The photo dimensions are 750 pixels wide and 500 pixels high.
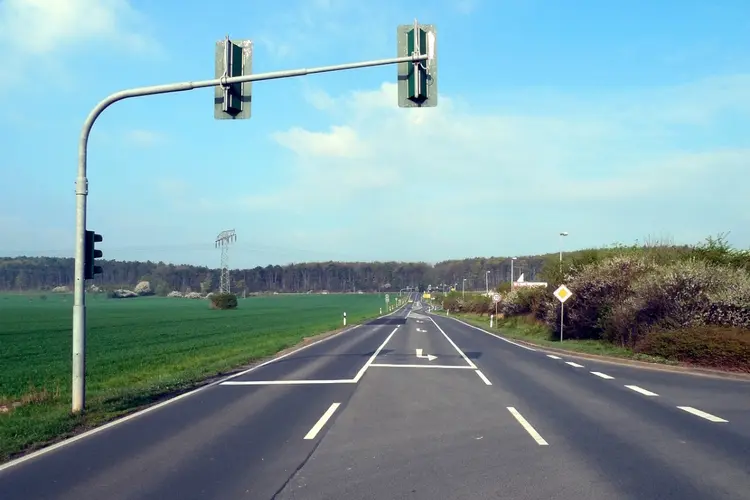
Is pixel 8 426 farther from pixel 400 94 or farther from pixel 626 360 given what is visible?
pixel 626 360

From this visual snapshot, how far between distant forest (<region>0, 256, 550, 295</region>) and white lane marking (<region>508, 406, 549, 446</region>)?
94419 mm

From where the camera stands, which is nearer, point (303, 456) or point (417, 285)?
point (303, 456)

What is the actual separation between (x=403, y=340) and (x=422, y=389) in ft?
63.5

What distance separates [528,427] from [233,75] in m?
7.15

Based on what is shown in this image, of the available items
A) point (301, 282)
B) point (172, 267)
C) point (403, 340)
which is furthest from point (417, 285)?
point (403, 340)

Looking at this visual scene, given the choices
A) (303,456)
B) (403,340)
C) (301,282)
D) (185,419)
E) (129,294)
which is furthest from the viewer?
(301,282)

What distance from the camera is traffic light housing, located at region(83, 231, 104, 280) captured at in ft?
39.4

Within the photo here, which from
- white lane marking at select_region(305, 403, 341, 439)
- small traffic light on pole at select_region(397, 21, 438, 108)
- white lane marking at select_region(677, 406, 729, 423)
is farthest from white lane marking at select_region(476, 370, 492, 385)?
small traffic light on pole at select_region(397, 21, 438, 108)

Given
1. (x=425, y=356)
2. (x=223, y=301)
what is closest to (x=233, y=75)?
(x=425, y=356)

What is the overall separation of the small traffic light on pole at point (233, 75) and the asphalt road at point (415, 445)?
4977mm

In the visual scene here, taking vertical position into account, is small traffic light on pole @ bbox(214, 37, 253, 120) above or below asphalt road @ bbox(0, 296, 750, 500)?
above

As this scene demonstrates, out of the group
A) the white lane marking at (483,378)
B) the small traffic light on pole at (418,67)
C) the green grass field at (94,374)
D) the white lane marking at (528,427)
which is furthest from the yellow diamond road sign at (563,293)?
the small traffic light on pole at (418,67)

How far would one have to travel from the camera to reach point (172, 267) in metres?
168

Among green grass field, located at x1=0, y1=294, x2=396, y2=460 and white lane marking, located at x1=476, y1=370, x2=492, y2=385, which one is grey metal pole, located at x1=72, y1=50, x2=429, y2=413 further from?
white lane marking, located at x1=476, y1=370, x2=492, y2=385
